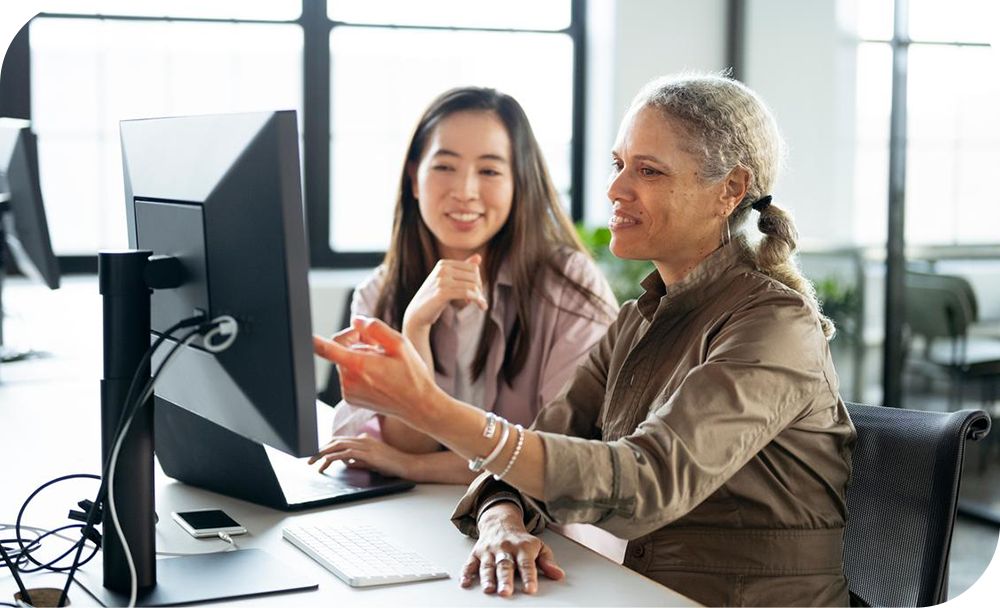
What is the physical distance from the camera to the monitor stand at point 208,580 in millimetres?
1255

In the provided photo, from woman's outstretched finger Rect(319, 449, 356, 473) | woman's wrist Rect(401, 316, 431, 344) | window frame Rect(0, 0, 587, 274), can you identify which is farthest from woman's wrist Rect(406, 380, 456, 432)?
window frame Rect(0, 0, 587, 274)

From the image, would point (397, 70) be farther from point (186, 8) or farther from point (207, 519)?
point (207, 519)

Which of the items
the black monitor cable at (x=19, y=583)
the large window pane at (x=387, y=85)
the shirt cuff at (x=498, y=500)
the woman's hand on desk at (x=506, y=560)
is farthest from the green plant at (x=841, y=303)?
the black monitor cable at (x=19, y=583)

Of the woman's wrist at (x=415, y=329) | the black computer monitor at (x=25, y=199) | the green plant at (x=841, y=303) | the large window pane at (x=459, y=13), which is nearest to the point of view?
the woman's wrist at (x=415, y=329)

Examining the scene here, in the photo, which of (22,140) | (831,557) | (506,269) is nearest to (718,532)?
(831,557)

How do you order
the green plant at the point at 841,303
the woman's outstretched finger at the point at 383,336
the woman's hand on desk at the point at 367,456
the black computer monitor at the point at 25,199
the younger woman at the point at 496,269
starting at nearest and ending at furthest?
the woman's outstretched finger at the point at 383,336, the woman's hand on desk at the point at 367,456, the younger woman at the point at 496,269, the black computer monitor at the point at 25,199, the green plant at the point at 841,303

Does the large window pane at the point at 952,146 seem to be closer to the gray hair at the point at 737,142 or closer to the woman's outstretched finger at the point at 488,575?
the gray hair at the point at 737,142

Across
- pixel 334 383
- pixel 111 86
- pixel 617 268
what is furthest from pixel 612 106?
pixel 334 383

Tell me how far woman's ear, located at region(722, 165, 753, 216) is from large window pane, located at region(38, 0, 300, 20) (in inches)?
128

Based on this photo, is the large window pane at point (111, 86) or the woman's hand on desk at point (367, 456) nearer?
the woman's hand on desk at point (367, 456)

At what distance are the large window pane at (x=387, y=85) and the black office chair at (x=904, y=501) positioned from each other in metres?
3.22

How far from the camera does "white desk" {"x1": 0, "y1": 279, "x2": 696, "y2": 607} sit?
128 centimetres

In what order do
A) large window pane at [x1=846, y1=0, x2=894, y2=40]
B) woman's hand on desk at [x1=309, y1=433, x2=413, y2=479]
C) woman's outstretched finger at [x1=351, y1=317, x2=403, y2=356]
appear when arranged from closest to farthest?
woman's outstretched finger at [x1=351, y1=317, x2=403, y2=356]
woman's hand on desk at [x1=309, y1=433, x2=413, y2=479]
large window pane at [x1=846, y1=0, x2=894, y2=40]

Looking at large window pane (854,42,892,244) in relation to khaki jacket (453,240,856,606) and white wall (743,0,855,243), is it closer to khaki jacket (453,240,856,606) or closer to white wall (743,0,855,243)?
white wall (743,0,855,243)
